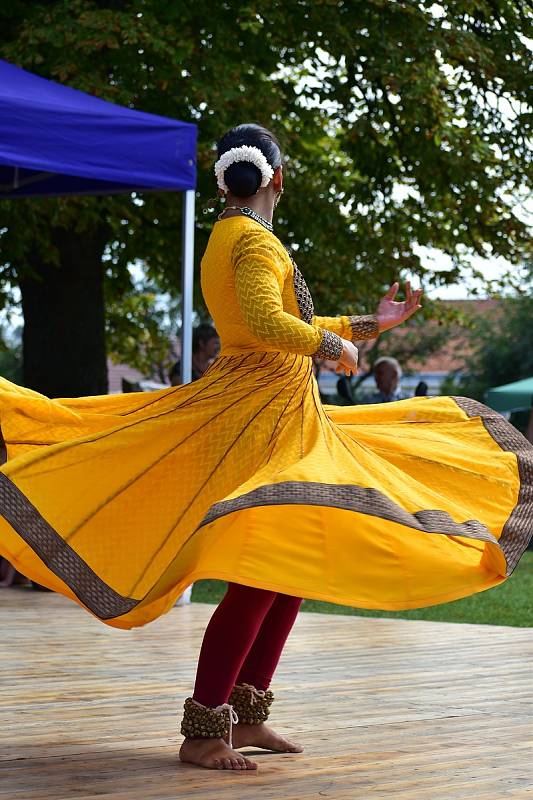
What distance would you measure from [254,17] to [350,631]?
571 cm

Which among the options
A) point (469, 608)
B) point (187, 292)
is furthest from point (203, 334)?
point (469, 608)

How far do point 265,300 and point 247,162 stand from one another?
1.57 feet

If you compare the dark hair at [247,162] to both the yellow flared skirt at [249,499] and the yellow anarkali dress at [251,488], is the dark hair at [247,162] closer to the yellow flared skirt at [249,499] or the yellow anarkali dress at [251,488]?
the yellow anarkali dress at [251,488]

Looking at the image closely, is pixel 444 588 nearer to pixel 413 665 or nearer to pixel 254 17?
pixel 413 665

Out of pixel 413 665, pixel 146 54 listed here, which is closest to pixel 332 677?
pixel 413 665

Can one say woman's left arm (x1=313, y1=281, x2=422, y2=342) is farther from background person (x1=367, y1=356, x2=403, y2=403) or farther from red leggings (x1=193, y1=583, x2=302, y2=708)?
background person (x1=367, y1=356, x2=403, y2=403)

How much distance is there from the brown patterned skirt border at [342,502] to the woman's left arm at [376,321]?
764mm

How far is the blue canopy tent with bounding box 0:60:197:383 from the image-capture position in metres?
6.51

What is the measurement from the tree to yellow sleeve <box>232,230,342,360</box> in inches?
271

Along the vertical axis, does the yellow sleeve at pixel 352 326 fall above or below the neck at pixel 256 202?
below

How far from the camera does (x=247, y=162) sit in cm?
382

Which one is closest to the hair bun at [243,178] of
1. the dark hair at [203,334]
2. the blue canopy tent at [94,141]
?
the blue canopy tent at [94,141]

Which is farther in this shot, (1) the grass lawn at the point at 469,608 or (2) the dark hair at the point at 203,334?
(1) the grass lawn at the point at 469,608

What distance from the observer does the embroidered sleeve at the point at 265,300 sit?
3543 millimetres
